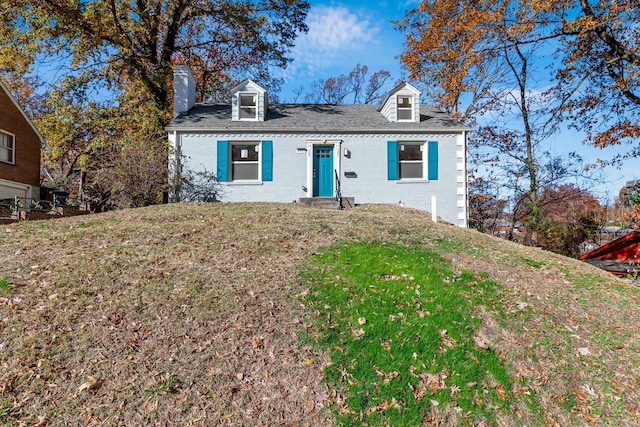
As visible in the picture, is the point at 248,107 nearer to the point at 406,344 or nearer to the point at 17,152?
the point at 17,152

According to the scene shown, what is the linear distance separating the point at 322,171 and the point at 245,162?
3009 millimetres

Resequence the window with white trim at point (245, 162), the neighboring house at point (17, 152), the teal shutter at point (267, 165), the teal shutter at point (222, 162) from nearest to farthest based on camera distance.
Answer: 1. the teal shutter at point (222, 162)
2. the teal shutter at point (267, 165)
3. the window with white trim at point (245, 162)
4. the neighboring house at point (17, 152)

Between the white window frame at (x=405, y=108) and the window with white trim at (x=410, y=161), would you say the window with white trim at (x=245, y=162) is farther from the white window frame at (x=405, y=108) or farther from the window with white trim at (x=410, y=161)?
the white window frame at (x=405, y=108)

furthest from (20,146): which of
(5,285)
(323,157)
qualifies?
(5,285)

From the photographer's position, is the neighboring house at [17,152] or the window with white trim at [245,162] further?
the neighboring house at [17,152]

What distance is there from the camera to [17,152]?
1487cm

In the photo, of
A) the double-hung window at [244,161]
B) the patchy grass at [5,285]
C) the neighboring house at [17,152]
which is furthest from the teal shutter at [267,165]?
the neighboring house at [17,152]

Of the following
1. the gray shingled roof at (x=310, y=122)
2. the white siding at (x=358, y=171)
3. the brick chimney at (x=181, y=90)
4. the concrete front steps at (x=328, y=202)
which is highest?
the brick chimney at (x=181, y=90)

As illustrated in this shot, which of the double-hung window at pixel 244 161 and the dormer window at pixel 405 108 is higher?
the dormer window at pixel 405 108

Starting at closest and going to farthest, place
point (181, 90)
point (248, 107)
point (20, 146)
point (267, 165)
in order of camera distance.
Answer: point (267, 165) < point (248, 107) < point (181, 90) < point (20, 146)

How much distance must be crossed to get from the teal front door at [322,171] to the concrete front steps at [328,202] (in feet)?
2.71

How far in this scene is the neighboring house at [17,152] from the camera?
14180 millimetres

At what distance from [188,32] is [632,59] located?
2016cm

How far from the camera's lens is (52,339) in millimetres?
3459
